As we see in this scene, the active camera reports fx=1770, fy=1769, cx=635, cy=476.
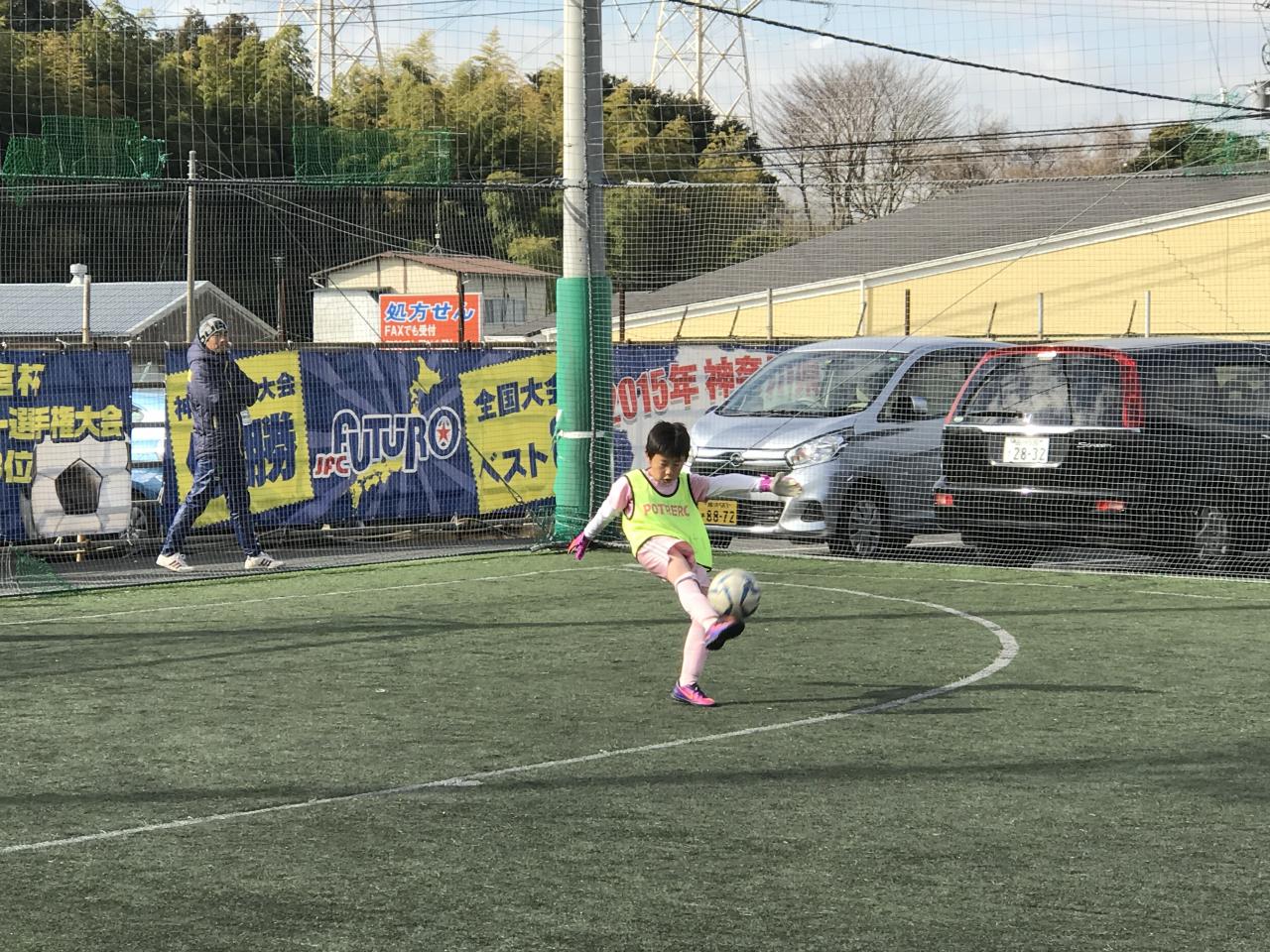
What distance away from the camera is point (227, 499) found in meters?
14.6

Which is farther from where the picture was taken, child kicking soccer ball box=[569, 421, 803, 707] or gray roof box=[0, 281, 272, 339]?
gray roof box=[0, 281, 272, 339]

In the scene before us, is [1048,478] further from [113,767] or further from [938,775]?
[113,767]

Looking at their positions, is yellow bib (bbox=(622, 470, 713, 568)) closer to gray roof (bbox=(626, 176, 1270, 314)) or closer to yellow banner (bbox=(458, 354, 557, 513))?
yellow banner (bbox=(458, 354, 557, 513))

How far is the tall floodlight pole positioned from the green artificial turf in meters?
3.71

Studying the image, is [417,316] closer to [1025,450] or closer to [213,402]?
[213,402]

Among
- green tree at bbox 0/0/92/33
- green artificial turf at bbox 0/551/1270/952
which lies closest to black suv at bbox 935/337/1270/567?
green artificial turf at bbox 0/551/1270/952

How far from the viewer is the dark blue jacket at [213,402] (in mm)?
14336

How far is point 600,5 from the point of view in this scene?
15.6 metres

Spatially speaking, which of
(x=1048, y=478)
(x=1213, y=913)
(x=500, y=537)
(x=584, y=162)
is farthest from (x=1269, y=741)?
(x=500, y=537)

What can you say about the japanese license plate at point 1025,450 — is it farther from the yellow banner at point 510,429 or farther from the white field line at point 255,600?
the yellow banner at point 510,429

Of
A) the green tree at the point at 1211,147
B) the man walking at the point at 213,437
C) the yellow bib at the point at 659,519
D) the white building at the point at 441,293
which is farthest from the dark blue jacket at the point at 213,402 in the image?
the white building at the point at 441,293

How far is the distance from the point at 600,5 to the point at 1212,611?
7.54 meters

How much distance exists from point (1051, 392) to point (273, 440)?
7041 millimetres

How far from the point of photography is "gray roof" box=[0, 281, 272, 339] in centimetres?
3434
